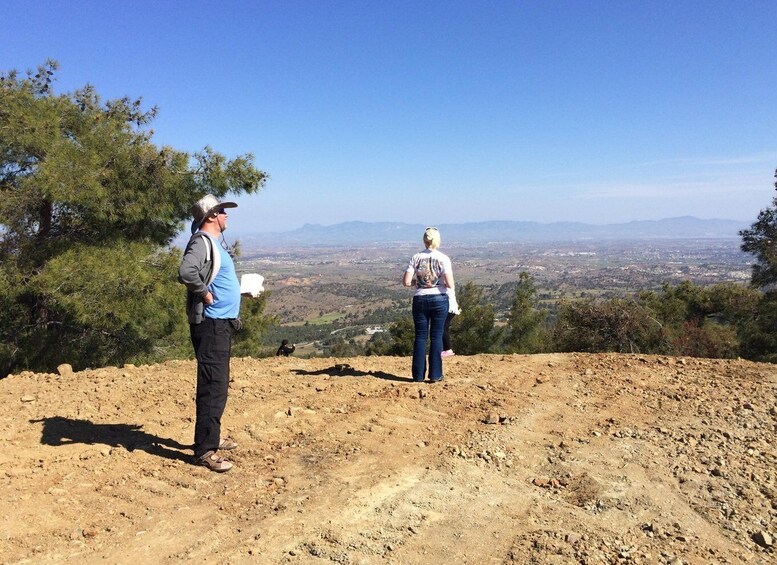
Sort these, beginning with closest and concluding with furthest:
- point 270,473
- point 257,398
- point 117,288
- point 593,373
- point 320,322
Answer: point 270,473
point 257,398
point 593,373
point 117,288
point 320,322

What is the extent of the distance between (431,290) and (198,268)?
266 centimetres

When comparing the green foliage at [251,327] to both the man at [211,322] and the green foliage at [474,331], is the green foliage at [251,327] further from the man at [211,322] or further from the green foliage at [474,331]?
the man at [211,322]

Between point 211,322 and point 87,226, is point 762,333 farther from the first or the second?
point 87,226

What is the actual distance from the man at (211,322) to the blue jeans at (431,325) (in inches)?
90.6

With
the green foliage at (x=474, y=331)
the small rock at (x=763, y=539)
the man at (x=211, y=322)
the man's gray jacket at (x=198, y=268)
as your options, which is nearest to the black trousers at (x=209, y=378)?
the man at (x=211, y=322)

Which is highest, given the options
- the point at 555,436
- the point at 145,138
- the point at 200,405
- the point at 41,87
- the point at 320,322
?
the point at 41,87

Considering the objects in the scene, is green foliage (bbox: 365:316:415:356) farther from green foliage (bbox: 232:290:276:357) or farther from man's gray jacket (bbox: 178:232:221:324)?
man's gray jacket (bbox: 178:232:221:324)

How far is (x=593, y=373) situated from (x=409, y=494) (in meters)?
3.50

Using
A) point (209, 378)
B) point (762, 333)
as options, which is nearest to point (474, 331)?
point (762, 333)

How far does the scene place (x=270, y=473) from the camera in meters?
3.36

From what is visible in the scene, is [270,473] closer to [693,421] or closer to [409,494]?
[409,494]

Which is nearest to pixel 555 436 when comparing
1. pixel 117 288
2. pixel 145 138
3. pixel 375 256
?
pixel 117 288

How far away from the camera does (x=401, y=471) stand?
336 centimetres

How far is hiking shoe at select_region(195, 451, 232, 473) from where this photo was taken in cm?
336
